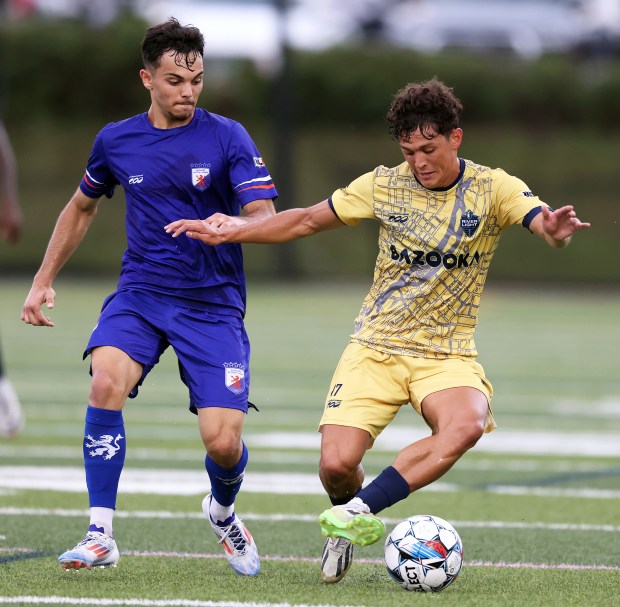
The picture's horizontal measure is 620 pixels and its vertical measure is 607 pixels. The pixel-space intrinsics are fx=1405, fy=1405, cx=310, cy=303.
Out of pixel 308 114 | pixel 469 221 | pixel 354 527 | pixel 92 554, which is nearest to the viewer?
pixel 354 527

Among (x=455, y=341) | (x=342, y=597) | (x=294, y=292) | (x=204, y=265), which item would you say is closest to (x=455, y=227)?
(x=455, y=341)

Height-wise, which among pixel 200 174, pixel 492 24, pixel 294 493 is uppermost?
pixel 492 24

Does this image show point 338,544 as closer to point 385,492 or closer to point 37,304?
point 385,492

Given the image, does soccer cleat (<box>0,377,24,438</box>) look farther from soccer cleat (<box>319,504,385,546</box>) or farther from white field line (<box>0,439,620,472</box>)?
soccer cleat (<box>319,504,385,546</box>)

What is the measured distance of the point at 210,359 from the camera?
19.4 feet

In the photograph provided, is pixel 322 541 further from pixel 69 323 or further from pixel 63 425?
pixel 69 323

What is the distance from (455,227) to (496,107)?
94.7 ft

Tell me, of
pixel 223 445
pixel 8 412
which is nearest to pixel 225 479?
pixel 223 445

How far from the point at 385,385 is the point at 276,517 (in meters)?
1.69

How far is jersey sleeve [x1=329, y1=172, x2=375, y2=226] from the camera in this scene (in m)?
5.90

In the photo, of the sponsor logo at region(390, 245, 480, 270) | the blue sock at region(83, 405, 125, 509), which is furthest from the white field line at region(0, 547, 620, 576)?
the sponsor logo at region(390, 245, 480, 270)

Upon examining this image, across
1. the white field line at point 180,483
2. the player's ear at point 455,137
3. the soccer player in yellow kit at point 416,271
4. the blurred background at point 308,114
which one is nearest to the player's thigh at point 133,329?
the soccer player in yellow kit at point 416,271

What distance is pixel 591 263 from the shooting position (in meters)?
31.2

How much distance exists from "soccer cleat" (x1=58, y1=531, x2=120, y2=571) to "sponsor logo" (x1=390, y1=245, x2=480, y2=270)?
1.68 m
